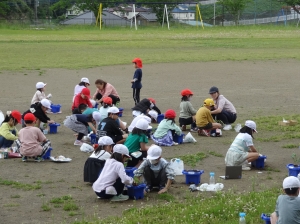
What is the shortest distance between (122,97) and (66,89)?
297cm

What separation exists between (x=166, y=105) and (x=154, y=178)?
30.8 ft

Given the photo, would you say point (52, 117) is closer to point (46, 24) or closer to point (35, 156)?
point (35, 156)

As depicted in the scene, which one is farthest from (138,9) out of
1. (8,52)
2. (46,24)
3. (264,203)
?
(264,203)

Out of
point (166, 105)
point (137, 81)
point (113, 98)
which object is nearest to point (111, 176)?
point (113, 98)

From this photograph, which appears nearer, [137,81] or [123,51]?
[137,81]

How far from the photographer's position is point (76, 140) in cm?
1396

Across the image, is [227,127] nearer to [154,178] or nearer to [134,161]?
[134,161]

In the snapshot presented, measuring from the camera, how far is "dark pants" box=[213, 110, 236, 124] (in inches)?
615

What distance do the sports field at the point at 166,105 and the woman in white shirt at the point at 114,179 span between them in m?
0.19

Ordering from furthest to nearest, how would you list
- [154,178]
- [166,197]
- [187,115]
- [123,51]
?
[123,51] → [187,115] → [154,178] → [166,197]

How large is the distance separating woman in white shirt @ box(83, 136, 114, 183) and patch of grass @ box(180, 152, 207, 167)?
7.42 ft

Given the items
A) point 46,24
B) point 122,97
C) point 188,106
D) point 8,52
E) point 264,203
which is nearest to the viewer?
point 264,203

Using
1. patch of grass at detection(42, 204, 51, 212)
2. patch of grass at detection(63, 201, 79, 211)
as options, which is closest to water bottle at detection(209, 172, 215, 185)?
patch of grass at detection(63, 201, 79, 211)

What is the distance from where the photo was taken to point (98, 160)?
1002cm
